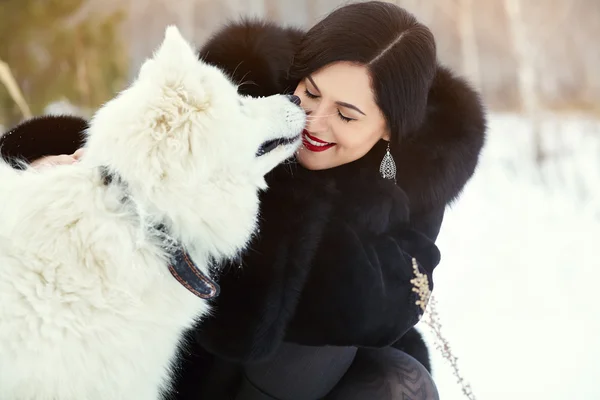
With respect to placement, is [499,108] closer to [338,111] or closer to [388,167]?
[388,167]

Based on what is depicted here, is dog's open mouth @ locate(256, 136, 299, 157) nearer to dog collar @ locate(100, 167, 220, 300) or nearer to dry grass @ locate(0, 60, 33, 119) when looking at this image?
dog collar @ locate(100, 167, 220, 300)

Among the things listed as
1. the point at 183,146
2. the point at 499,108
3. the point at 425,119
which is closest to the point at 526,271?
the point at 499,108

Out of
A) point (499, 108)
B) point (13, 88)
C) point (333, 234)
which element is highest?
point (13, 88)

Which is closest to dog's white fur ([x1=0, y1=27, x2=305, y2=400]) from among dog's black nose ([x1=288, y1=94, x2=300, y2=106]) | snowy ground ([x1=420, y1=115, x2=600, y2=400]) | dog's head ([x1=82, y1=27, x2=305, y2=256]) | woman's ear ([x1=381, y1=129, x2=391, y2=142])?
dog's head ([x1=82, y1=27, x2=305, y2=256])

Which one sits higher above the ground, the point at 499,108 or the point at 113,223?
the point at 113,223

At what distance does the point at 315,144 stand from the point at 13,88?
2209mm

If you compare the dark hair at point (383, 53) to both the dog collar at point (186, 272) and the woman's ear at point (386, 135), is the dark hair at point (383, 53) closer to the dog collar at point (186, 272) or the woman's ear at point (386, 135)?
the woman's ear at point (386, 135)

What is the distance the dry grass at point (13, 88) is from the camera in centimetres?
267

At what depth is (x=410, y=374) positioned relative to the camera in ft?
4.75

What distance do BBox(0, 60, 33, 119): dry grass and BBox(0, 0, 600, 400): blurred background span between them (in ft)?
0.08

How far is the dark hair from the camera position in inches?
51.8

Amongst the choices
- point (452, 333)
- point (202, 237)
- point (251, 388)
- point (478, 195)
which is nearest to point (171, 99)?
point (202, 237)

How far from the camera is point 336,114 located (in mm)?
1344

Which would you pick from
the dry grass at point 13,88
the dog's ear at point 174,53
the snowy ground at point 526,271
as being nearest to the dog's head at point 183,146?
the dog's ear at point 174,53
